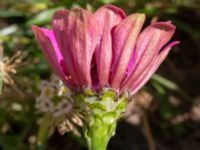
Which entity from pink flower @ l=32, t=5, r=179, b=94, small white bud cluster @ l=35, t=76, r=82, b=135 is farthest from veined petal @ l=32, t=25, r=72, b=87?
small white bud cluster @ l=35, t=76, r=82, b=135

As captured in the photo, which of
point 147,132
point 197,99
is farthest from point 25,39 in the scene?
point 197,99

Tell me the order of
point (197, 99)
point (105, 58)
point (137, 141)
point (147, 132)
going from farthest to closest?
point (197, 99)
point (137, 141)
point (147, 132)
point (105, 58)

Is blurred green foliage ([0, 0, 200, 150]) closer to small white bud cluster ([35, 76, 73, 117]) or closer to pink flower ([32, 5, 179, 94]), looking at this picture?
small white bud cluster ([35, 76, 73, 117])

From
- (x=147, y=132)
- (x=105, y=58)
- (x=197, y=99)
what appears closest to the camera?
(x=105, y=58)

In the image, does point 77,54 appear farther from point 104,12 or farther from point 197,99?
point 197,99

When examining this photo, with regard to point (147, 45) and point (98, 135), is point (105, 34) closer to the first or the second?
point (147, 45)
